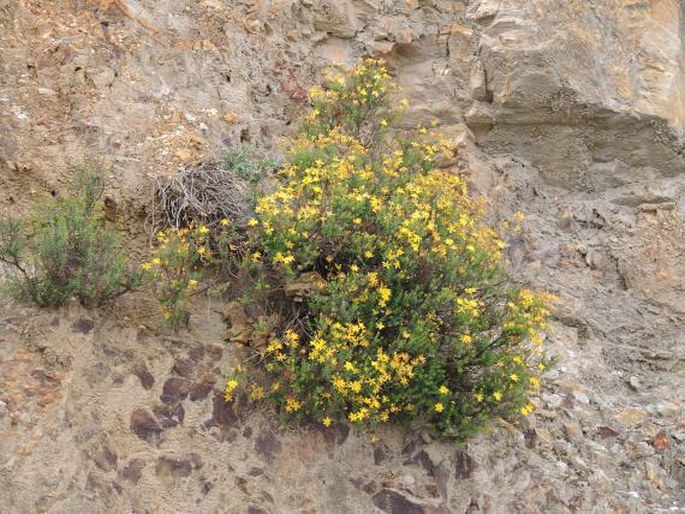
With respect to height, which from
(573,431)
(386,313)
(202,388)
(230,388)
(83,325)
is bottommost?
(573,431)

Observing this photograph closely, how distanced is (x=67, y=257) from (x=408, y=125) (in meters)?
4.02

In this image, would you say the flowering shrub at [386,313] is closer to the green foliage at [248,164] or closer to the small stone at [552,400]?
the green foliage at [248,164]

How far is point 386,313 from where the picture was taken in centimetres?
463

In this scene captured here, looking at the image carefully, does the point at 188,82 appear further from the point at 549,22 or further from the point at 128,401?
the point at 549,22

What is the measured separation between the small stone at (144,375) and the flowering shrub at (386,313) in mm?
469

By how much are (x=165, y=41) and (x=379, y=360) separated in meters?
3.44

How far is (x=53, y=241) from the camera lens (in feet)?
14.5

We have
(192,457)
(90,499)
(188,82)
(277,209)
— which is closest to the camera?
(90,499)

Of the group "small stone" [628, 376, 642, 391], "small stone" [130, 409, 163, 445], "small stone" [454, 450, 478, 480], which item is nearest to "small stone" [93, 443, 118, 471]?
"small stone" [130, 409, 163, 445]

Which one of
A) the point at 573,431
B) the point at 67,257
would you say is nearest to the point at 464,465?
the point at 573,431

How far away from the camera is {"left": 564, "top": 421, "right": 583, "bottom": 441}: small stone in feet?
18.2

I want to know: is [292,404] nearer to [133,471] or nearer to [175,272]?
[133,471]

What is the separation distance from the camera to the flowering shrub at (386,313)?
452 centimetres

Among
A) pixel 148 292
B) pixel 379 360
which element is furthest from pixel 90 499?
pixel 379 360
